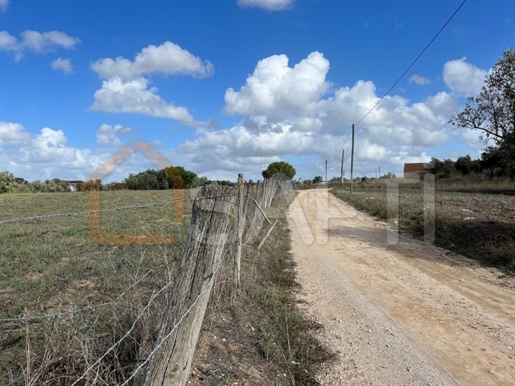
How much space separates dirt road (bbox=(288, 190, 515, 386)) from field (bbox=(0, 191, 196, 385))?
198 centimetres

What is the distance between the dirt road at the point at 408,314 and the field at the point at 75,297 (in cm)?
198

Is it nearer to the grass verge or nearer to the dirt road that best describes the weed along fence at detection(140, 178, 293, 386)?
the grass verge

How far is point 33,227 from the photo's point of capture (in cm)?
1048

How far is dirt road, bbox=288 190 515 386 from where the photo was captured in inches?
146

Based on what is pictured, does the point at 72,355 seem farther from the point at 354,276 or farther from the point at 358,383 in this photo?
the point at 354,276

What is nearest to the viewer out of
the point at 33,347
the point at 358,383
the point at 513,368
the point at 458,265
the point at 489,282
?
the point at 33,347

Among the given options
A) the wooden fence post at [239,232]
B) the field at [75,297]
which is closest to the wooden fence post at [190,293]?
the field at [75,297]

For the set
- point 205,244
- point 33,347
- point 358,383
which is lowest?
point 358,383

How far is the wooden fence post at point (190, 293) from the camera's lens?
7.64ft

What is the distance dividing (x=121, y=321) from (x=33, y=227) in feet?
29.2

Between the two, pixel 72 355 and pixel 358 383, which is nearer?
pixel 72 355

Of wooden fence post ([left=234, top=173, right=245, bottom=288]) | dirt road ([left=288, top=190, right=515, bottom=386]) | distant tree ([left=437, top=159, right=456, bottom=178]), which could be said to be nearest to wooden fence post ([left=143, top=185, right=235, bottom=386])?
dirt road ([left=288, top=190, right=515, bottom=386])

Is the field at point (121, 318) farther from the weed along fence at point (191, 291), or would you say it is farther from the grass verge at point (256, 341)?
the weed along fence at point (191, 291)

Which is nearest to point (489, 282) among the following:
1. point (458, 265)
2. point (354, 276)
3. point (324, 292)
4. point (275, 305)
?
point (458, 265)
